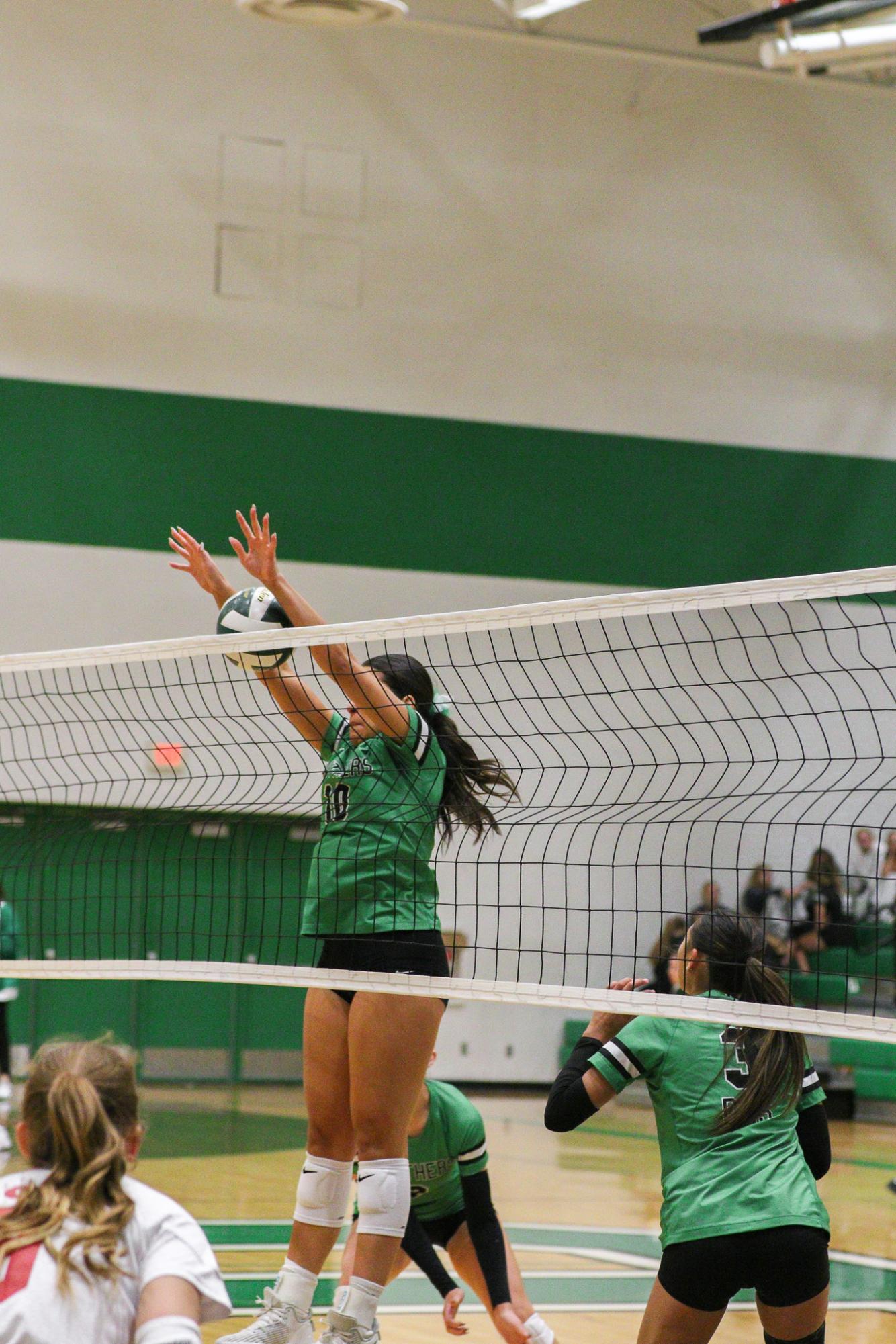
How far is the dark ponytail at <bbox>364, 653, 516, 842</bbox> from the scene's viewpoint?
4590mm

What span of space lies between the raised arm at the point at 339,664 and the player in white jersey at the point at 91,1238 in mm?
1841

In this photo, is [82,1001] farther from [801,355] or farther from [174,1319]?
[174,1319]

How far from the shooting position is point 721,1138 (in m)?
3.80

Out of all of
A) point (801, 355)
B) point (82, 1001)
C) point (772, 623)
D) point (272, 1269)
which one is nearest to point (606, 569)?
point (772, 623)

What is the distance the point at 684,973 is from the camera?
3.99m

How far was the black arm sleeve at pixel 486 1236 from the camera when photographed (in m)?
4.88

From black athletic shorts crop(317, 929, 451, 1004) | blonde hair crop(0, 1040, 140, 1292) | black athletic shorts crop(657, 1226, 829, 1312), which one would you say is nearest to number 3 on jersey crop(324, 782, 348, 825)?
black athletic shorts crop(317, 929, 451, 1004)

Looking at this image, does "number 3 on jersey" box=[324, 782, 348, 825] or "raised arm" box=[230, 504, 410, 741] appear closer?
"raised arm" box=[230, 504, 410, 741]

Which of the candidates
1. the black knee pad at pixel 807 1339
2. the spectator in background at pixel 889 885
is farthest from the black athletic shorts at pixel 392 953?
the spectator in background at pixel 889 885

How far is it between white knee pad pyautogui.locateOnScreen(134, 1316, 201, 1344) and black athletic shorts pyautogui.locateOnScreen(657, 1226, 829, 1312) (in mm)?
1617

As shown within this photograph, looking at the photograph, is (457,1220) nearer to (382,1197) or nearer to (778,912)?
(382,1197)

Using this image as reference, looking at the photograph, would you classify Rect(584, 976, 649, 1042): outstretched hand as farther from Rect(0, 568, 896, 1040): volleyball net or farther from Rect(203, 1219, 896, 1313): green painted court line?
Rect(0, 568, 896, 1040): volleyball net

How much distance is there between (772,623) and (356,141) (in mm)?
5866

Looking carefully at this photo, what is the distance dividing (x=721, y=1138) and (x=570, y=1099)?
383 millimetres
